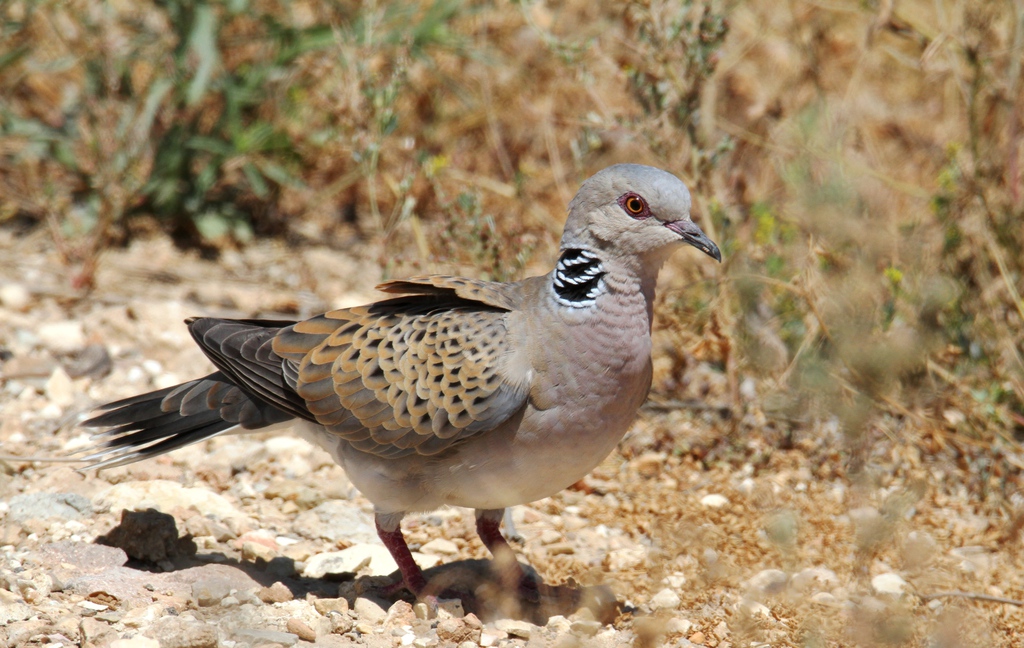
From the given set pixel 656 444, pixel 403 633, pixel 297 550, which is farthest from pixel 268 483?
pixel 656 444

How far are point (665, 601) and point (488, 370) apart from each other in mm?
1156

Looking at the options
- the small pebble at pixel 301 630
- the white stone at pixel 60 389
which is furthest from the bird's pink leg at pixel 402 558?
the white stone at pixel 60 389

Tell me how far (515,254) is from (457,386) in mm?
1776

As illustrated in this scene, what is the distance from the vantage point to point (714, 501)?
512 centimetres

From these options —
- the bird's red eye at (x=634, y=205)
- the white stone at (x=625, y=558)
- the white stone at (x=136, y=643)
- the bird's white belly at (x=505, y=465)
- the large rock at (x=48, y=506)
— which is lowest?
the white stone at (x=625, y=558)

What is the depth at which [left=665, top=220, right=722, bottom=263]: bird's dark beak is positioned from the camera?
3.83 metres

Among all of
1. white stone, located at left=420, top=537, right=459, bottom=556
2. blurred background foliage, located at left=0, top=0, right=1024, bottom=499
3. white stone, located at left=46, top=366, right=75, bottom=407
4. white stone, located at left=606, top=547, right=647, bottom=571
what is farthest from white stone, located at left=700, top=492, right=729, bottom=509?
white stone, located at left=46, top=366, right=75, bottom=407

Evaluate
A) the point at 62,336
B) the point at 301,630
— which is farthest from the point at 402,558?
the point at 62,336

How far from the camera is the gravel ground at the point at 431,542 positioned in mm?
3645

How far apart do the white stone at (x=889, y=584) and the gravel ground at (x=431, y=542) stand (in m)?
0.01

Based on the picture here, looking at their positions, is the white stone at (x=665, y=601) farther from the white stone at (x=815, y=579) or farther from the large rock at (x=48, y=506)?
the large rock at (x=48, y=506)

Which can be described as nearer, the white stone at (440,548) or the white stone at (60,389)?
the white stone at (440,548)

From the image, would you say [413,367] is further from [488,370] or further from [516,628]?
[516,628]

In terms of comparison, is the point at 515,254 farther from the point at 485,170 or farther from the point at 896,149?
the point at 896,149
